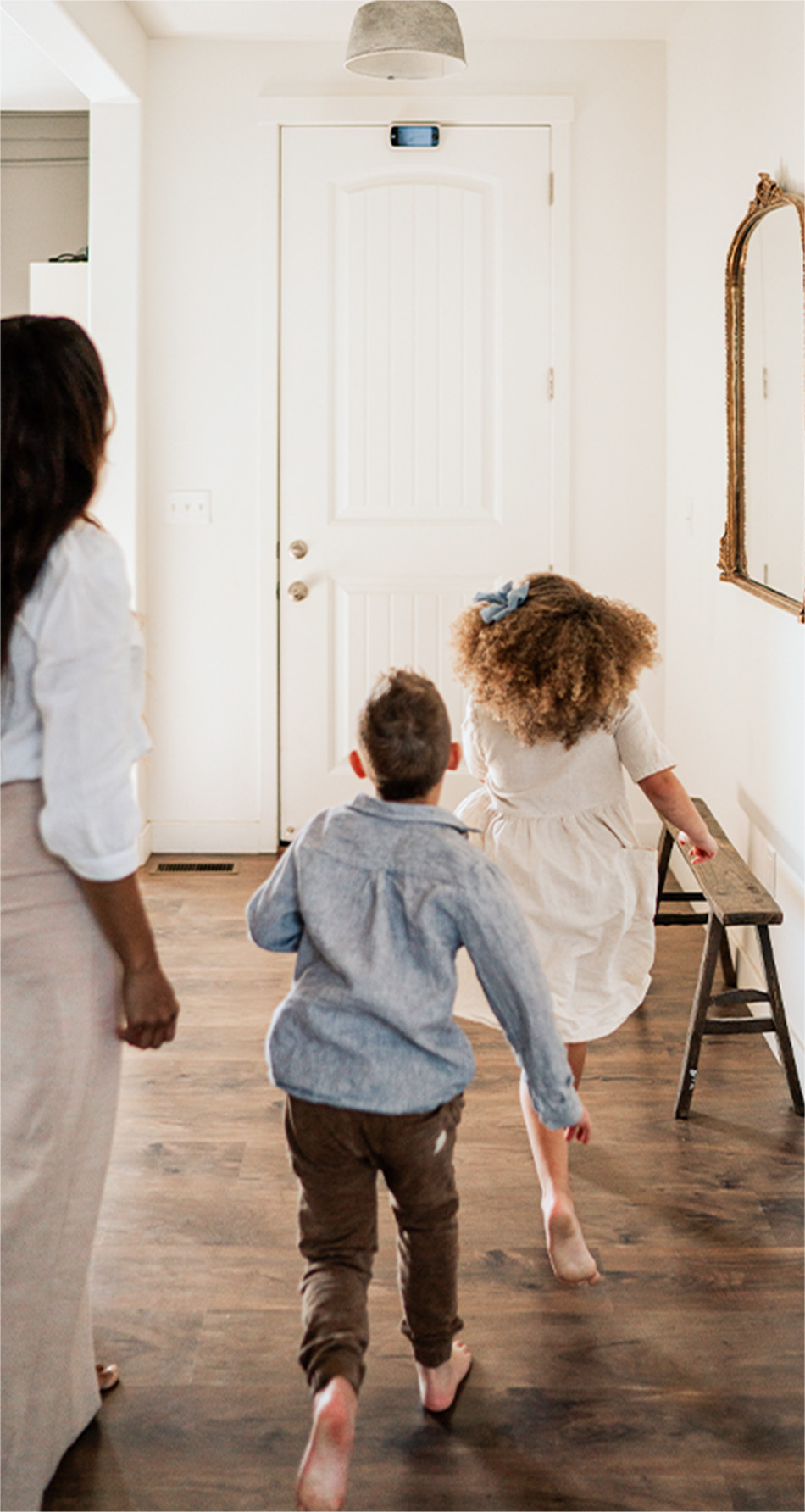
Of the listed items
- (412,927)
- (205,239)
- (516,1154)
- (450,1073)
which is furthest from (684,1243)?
(205,239)

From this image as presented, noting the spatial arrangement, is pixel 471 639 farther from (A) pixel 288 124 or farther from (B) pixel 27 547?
(A) pixel 288 124

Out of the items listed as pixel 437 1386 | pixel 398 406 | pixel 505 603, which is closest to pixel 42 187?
pixel 398 406

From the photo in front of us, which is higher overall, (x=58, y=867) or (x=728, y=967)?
(x=58, y=867)

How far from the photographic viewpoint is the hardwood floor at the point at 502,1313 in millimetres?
1722

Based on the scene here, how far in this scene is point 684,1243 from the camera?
2.27 m

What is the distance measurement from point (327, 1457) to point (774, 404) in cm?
231

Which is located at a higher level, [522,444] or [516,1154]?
[522,444]

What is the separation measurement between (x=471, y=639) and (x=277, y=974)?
1628mm

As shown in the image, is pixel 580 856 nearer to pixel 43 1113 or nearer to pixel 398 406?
pixel 43 1113

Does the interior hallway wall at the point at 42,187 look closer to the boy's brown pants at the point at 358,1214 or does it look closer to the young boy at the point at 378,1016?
the young boy at the point at 378,1016

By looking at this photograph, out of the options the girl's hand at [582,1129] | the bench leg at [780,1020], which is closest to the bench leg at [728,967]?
the bench leg at [780,1020]

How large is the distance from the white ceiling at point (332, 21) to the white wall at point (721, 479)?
169mm

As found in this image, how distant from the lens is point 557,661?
2.14 metres

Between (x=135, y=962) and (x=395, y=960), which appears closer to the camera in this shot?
(x=135, y=962)
